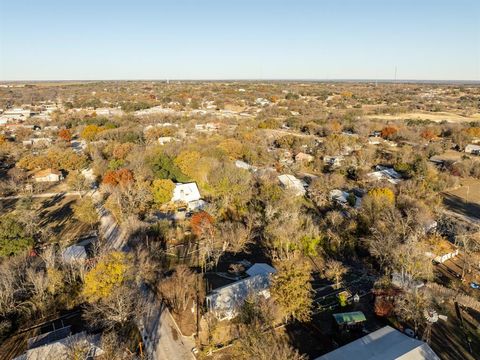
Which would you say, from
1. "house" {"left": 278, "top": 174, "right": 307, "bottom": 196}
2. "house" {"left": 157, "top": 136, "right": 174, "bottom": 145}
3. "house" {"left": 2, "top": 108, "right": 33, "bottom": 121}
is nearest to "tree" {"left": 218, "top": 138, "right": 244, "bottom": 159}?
"house" {"left": 278, "top": 174, "right": 307, "bottom": 196}

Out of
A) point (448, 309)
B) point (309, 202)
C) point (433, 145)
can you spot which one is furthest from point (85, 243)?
point (433, 145)

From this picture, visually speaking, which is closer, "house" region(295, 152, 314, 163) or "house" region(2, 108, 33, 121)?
"house" region(295, 152, 314, 163)

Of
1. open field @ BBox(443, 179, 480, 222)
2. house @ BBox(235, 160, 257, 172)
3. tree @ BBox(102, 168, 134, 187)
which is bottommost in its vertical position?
open field @ BBox(443, 179, 480, 222)

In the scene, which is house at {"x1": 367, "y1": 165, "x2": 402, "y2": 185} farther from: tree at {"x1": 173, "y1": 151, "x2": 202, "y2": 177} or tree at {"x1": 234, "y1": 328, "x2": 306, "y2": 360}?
tree at {"x1": 234, "y1": 328, "x2": 306, "y2": 360}

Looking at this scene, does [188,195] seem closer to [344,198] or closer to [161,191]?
[161,191]

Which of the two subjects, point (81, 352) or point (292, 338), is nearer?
point (81, 352)

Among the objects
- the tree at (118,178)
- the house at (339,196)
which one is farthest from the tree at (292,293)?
the tree at (118,178)

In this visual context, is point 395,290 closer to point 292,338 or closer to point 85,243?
point 292,338
